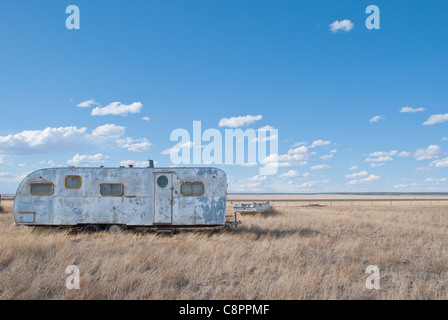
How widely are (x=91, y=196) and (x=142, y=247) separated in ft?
13.7

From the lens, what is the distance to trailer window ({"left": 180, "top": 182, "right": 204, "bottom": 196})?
1366cm

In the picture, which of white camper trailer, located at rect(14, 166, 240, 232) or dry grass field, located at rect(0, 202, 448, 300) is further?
white camper trailer, located at rect(14, 166, 240, 232)

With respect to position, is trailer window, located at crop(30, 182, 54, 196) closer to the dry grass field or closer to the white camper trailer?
the white camper trailer

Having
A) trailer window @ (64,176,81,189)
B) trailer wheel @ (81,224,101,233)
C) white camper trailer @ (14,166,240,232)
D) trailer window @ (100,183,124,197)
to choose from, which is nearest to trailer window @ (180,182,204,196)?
white camper trailer @ (14,166,240,232)

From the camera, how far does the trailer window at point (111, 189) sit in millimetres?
13625

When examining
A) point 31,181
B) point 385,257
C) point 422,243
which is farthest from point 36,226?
point 422,243

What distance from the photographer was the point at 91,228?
1380 centimetres

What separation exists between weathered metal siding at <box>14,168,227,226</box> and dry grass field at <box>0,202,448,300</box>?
0.95m

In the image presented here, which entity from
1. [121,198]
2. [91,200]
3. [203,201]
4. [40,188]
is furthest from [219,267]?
[40,188]

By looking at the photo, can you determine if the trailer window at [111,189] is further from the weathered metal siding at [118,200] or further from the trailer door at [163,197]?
the trailer door at [163,197]

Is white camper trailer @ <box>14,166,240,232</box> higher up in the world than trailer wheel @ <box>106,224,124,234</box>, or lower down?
higher up
